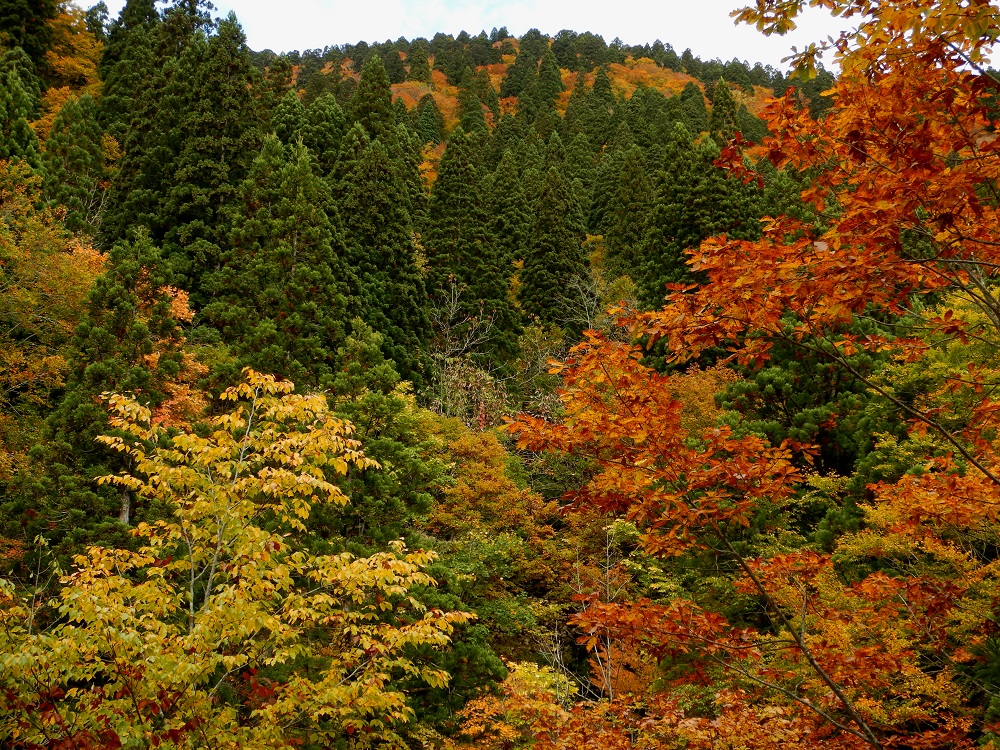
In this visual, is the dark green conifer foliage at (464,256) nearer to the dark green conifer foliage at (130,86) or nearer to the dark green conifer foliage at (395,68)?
the dark green conifer foliage at (130,86)

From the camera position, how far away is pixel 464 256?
106 feet

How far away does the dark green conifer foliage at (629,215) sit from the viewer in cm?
3453

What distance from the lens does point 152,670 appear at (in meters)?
A: 5.03

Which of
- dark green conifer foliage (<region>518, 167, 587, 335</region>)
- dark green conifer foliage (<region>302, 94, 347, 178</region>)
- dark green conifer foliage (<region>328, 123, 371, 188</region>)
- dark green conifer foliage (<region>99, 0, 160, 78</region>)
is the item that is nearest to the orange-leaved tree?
dark green conifer foliage (<region>328, 123, 371, 188</region>)

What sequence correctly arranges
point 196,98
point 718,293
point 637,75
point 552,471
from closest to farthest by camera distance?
point 718,293, point 552,471, point 196,98, point 637,75

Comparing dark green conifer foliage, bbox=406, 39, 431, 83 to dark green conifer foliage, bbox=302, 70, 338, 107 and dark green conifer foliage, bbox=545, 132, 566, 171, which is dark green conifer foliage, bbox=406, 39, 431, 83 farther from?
dark green conifer foliage, bbox=545, 132, 566, 171

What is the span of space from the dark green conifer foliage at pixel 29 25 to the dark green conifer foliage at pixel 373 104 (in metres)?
15.1

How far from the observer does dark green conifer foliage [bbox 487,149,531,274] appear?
1471 inches

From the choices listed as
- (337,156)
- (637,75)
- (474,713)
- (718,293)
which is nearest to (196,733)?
(718,293)

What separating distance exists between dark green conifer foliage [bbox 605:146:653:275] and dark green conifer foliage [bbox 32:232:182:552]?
2361cm

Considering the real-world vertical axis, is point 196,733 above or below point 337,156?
below

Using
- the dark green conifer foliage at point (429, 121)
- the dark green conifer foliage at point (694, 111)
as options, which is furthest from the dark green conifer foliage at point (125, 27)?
the dark green conifer foliage at point (694, 111)

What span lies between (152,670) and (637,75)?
82935 millimetres

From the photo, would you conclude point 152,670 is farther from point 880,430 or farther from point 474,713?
point 880,430
